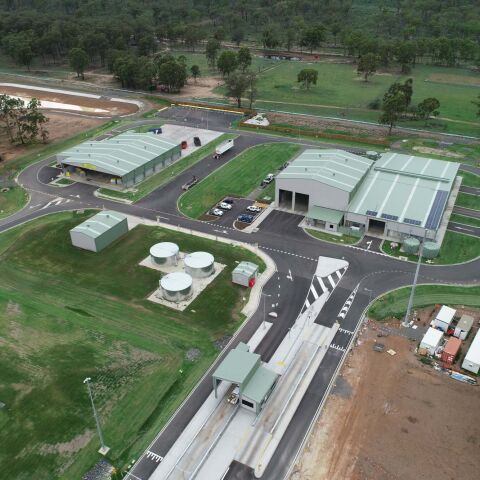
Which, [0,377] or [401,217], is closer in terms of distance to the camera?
[0,377]

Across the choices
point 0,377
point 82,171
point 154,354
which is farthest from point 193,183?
point 0,377

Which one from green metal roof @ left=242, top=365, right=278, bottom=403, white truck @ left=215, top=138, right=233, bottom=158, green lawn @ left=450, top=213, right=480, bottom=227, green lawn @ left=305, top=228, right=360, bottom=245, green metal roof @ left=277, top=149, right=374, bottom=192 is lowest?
green lawn @ left=450, top=213, right=480, bottom=227

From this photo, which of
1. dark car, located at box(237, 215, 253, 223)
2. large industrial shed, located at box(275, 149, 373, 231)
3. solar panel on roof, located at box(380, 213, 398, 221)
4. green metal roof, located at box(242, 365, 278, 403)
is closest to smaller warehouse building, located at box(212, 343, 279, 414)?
green metal roof, located at box(242, 365, 278, 403)

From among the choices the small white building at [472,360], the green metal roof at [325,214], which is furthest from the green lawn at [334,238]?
the small white building at [472,360]

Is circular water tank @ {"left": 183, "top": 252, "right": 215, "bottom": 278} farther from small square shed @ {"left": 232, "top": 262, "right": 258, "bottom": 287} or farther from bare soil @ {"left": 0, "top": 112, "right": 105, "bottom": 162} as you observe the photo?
bare soil @ {"left": 0, "top": 112, "right": 105, "bottom": 162}

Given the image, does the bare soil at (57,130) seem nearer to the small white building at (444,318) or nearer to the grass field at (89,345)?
the grass field at (89,345)

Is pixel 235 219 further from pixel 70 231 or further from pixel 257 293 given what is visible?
pixel 70 231
